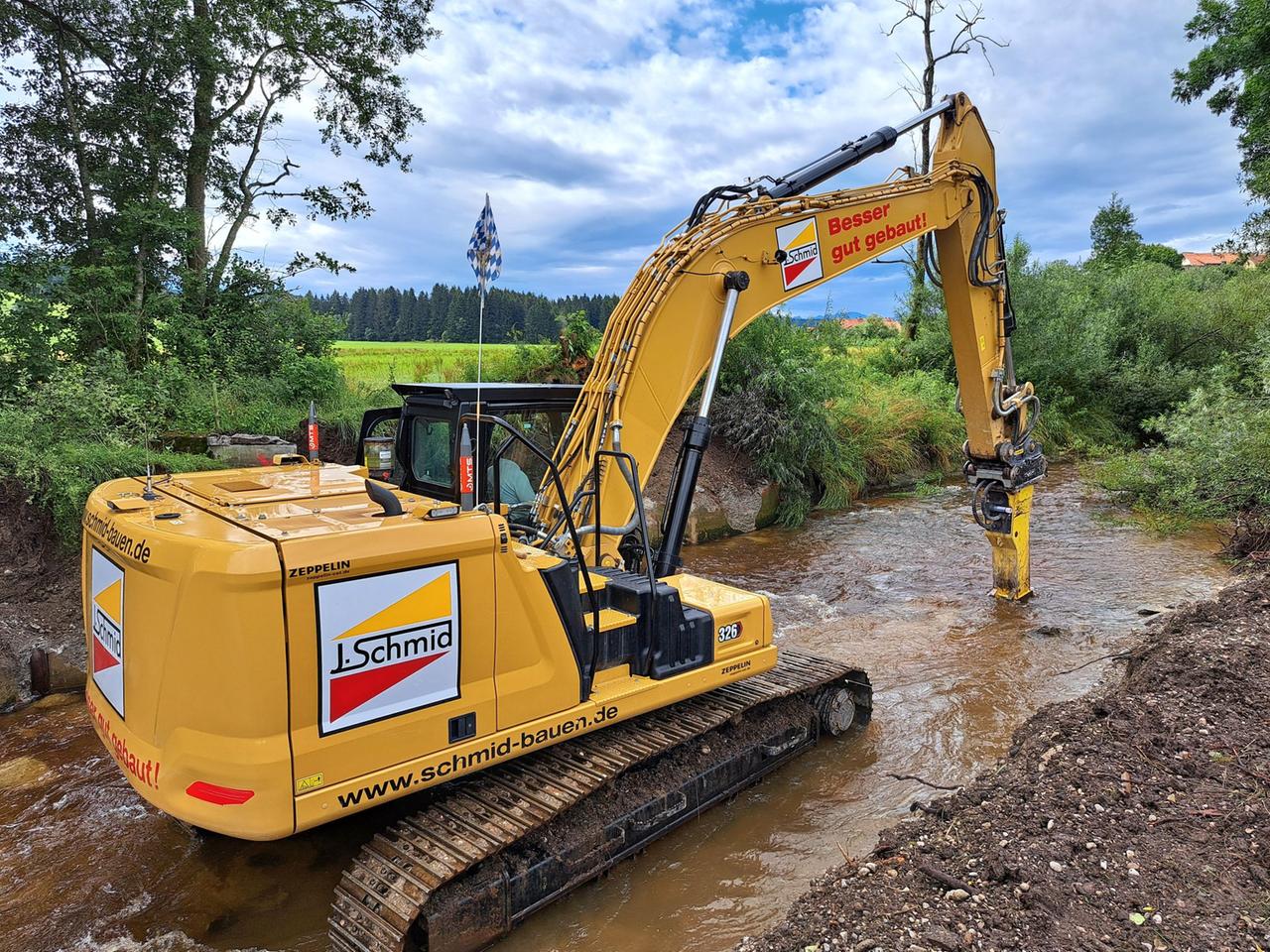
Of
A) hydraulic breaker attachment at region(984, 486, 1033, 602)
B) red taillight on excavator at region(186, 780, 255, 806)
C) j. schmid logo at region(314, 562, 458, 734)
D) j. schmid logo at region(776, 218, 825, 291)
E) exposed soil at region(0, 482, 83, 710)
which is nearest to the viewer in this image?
red taillight on excavator at region(186, 780, 255, 806)

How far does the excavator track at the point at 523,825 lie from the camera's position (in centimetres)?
305

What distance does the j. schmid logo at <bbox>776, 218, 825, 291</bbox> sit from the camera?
5.22 meters

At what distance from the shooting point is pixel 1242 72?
17.7 m

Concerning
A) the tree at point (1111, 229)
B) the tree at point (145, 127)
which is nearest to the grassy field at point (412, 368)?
the tree at point (145, 127)

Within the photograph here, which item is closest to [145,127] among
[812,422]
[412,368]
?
[412,368]

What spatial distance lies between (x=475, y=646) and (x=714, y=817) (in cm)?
189

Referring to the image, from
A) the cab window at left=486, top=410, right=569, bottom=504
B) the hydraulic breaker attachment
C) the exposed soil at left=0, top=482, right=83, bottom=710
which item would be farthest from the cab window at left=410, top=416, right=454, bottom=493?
the hydraulic breaker attachment

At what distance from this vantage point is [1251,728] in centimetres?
396

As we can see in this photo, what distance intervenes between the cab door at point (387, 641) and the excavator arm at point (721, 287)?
27.7 inches

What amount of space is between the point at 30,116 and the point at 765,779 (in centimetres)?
1105

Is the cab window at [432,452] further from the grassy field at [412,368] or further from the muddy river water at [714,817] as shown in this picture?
the grassy field at [412,368]

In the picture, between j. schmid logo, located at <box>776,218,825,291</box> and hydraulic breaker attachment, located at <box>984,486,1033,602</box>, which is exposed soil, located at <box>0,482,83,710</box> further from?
hydraulic breaker attachment, located at <box>984,486,1033,602</box>

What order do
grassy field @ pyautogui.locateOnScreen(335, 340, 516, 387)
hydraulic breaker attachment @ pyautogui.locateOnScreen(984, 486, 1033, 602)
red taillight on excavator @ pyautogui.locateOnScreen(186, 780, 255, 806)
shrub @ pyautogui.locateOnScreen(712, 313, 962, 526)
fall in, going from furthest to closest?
grassy field @ pyautogui.locateOnScreen(335, 340, 516, 387), shrub @ pyautogui.locateOnScreen(712, 313, 962, 526), hydraulic breaker attachment @ pyautogui.locateOnScreen(984, 486, 1033, 602), red taillight on excavator @ pyautogui.locateOnScreen(186, 780, 255, 806)

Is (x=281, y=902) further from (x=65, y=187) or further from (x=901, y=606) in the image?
(x=65, y=187)
